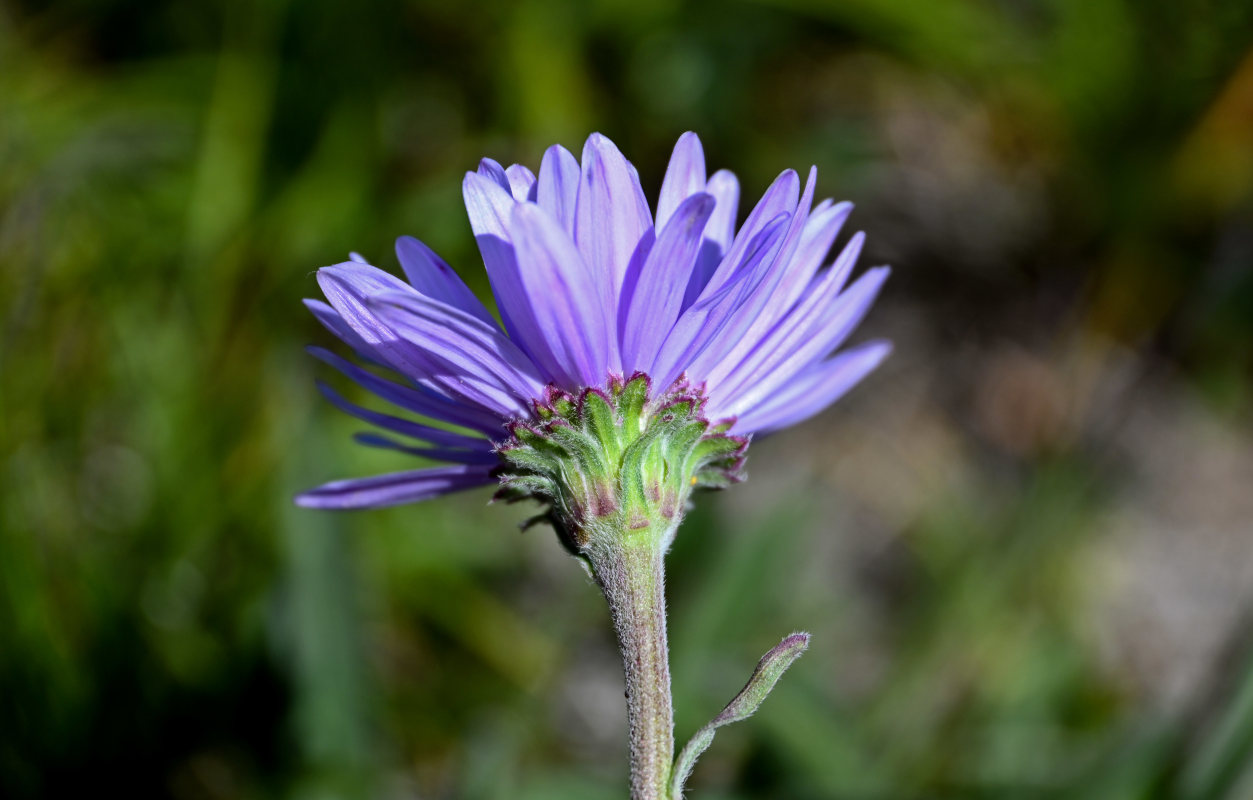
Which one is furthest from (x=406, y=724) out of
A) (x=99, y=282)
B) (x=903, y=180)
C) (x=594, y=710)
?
(x=903, y=180)

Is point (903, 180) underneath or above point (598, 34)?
underneath

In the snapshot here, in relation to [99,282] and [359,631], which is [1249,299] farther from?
[99,282]

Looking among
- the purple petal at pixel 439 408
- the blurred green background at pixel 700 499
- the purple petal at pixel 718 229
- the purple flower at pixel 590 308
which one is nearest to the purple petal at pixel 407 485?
the purple flower at pixel 590 308

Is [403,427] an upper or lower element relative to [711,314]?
lower

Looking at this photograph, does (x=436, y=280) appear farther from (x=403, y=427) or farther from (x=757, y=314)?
(x=757, y=314)

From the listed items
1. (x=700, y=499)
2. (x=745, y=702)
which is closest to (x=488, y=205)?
(x=745, y=702)

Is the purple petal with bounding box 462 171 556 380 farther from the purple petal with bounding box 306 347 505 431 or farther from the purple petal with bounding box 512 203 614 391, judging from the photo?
the purple petal with bounding box 306 347 505 431
